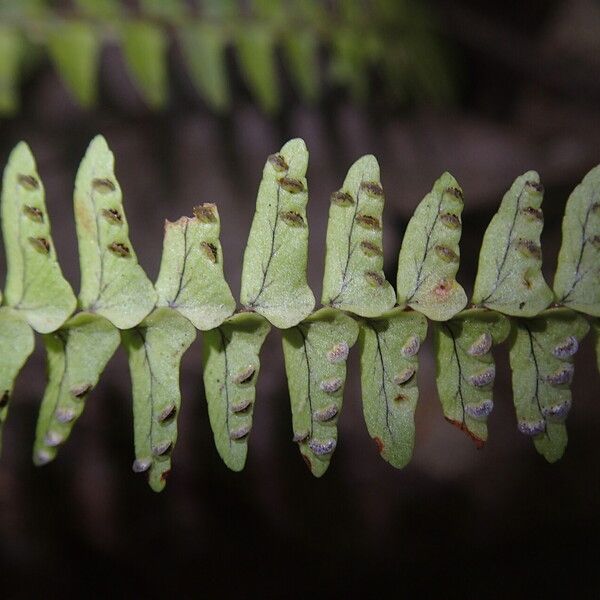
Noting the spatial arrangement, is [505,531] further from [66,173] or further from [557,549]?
[66,173]

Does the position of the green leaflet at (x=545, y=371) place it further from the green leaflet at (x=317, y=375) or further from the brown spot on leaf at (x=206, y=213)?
the brown spot on leaf at (x=206, y=213)

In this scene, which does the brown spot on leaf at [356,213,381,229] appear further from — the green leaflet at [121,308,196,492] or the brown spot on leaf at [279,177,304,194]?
the green leaflet at [121,308,196,492]

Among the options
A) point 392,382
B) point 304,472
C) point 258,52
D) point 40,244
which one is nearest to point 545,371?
point 392,382

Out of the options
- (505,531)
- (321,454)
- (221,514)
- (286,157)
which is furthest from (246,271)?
(505,531)

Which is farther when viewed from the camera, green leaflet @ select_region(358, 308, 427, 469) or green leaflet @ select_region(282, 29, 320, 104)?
green leaflet @ select_region(282, 29, 320, 104)

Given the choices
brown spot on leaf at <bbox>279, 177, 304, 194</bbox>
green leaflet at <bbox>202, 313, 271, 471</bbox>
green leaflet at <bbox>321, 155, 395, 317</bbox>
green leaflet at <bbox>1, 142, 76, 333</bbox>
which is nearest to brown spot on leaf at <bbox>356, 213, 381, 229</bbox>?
green leaflet at <bbox>321, 155, 395, 317</bbox>
